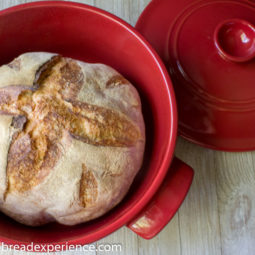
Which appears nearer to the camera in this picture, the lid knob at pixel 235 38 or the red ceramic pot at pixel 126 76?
the red ceramic pot at pixel 126 76

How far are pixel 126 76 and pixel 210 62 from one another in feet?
0.76

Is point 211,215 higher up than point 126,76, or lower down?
lower down

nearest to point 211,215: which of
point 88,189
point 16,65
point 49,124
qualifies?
point 88,189

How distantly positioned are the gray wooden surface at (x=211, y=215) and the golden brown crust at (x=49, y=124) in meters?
0.27

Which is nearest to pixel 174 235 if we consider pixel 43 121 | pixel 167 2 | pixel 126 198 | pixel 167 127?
pixel 126 198

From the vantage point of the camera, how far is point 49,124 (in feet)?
2.01

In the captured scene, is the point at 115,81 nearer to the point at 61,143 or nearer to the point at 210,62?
the point at 61,143

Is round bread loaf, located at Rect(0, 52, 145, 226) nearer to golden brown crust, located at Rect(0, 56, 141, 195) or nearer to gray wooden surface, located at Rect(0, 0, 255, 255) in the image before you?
golden brown crust, located at Rect(0, 56, 141, 195)

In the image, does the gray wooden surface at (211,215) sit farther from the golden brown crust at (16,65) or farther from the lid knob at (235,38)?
the golden brown crust at (16,65)

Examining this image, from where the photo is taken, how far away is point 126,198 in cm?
70

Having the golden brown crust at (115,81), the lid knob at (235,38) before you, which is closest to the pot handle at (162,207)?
the golden brown crust at (115,81)

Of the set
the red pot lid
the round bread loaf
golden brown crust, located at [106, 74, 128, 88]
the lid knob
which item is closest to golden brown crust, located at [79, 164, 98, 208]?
the round bread loaf

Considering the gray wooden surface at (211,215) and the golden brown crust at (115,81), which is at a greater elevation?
the golden brown crust at (115,81)

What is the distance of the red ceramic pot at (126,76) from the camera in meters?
0.63
